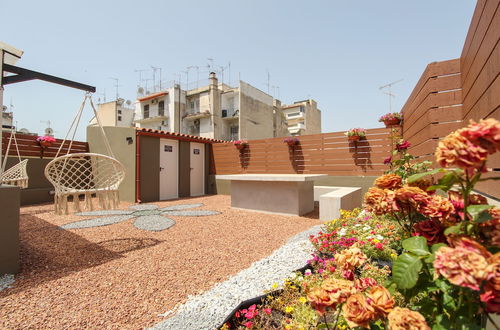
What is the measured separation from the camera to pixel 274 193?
6418 mm

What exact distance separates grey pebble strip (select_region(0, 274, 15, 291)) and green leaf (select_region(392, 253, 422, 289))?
3.66m

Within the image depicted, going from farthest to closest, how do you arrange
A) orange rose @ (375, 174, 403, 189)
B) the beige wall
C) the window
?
the window → the beige wall → orange rose @ (375, 174, 403, 189)

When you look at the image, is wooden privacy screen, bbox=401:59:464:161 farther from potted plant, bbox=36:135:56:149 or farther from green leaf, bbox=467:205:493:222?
potted plant, bbox=36:135:56:149

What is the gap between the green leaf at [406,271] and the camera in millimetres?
759

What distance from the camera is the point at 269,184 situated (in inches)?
256

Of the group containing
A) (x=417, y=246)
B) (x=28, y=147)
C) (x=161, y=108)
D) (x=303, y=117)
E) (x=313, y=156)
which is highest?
(x=303, y=117)

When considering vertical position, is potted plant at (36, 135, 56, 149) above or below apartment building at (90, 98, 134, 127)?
below

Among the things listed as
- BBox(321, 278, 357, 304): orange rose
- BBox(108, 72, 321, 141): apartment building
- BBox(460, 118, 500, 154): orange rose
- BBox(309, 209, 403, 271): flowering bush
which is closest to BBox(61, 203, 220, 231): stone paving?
BBox(309, 209, 403, 271): flowering bush

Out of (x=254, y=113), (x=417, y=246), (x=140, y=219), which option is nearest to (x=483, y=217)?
(x=417, y=246)

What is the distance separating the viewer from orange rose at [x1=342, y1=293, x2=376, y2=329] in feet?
2.53

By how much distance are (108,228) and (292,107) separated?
4097 cm

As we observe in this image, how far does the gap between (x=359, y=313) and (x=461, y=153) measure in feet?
1.94

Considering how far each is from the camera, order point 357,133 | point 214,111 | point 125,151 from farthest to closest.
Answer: point 214,111 → point 125,151 → point 357,133

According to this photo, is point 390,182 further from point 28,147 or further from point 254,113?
point 254,113
